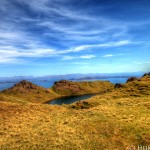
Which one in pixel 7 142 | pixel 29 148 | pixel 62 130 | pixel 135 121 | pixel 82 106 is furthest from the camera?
pixel 82 106

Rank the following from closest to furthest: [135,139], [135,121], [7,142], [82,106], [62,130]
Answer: [7,142]
[135,139]
[62,130]
[135,121]
[82,106]

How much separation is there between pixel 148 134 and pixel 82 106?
32858mm

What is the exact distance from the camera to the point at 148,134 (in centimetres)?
3147

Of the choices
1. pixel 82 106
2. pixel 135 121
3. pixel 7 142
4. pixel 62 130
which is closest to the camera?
pixel 7 142

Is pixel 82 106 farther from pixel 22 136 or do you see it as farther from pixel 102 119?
pixel 22 136

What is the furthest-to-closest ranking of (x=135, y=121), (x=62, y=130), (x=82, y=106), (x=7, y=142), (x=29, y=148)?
(x=82, y=106), (x=135, y=121), (x=62, y=130), (x=7, y=142), (x=29, y=148)

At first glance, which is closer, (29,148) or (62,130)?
(29,148)

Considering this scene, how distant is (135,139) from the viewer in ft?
99.2

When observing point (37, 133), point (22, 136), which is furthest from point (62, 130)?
point (22, 136)

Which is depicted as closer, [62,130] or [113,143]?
[113,143]

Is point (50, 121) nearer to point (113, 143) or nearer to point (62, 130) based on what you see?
point (62, 130)

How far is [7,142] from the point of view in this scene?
2833 cm

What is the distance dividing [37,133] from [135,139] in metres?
16.2


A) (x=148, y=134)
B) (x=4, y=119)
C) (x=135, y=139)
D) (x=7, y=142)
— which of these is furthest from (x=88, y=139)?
(x=4, y=119)
